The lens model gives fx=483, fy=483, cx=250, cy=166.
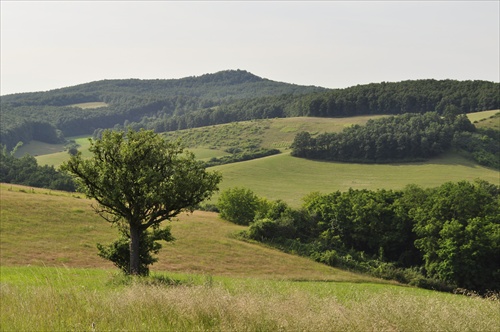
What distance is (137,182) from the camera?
26891 mm

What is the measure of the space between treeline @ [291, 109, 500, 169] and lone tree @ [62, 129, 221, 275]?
400 ft

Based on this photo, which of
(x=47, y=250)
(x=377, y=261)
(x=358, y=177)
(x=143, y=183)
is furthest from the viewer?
(x=358, y=177)

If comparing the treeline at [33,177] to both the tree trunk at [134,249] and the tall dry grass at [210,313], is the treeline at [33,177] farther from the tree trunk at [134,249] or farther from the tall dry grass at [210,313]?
the tall dry grass at [210,313]

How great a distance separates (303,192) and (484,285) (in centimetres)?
6250

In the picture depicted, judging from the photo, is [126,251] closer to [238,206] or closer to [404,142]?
[238,206]

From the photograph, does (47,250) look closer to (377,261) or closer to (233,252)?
(233,252)

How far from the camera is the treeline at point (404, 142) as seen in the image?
469 feet

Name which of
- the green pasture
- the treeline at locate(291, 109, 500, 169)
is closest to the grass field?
the green pasture

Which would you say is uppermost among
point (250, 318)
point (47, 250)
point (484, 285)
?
point (250, 318)

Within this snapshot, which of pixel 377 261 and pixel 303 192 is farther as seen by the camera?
pixel 303 192

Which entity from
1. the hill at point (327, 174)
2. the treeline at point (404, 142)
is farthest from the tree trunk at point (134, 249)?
the treeline at point (404, 142)

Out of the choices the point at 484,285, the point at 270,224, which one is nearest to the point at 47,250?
the point at 270,224

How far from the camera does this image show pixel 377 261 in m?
63.1

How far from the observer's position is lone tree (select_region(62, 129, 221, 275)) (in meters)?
27.0
